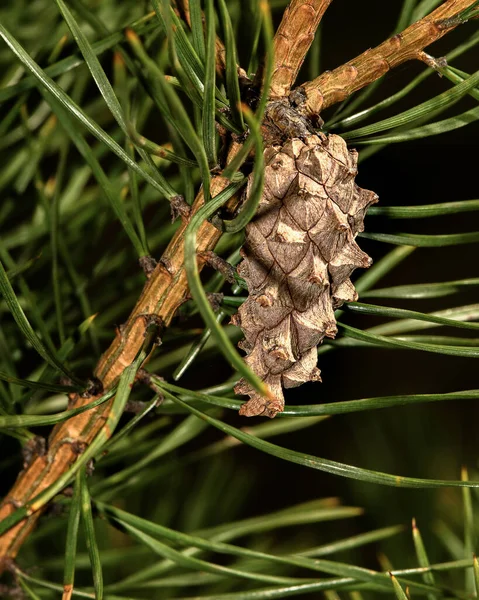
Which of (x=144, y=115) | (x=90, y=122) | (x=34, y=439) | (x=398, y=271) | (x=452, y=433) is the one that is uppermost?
(x=398, y=271)

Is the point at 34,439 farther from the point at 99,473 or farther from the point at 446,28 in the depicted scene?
the point at 446,28

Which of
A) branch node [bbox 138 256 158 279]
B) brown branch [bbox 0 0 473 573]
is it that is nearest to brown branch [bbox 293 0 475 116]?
brown branch [bbox 0 0 473 573]

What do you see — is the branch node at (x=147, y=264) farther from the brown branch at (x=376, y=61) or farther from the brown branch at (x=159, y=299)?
the brown branch at (x=376, y=61)

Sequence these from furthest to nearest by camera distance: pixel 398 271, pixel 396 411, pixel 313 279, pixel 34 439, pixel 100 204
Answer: pixel 398 271, pixel 396 411, pixel 100 204, pixel 34 439, pixel 313 279

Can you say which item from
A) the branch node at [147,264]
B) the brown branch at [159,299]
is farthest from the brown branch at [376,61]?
the branch node at [147,264]

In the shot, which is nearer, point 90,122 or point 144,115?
point 90,122

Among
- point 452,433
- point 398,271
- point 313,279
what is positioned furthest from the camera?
point 398,271

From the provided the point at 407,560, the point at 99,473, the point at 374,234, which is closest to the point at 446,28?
the point at 374,234

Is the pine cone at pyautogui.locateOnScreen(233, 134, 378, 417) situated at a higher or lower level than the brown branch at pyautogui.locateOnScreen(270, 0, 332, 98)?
lower

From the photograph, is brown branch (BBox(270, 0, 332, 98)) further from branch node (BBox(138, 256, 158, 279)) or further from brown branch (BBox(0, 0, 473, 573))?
branch node (BBox(138, 256, 158, 279))
